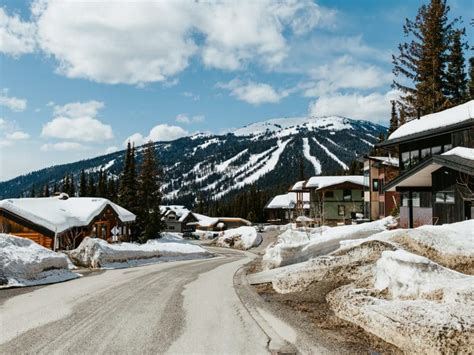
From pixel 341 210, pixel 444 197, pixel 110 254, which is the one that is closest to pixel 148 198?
pixel 341 210

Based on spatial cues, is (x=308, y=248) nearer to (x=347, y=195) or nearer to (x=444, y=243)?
(x=444, y=243)

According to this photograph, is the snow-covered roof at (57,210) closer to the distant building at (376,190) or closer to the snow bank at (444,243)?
the snow bank at (444,243)

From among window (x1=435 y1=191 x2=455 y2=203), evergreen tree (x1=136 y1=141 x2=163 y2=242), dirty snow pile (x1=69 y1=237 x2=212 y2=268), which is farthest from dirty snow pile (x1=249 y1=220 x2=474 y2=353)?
evergreen tree (x1=136 y1=141 x2=163 y2=242)

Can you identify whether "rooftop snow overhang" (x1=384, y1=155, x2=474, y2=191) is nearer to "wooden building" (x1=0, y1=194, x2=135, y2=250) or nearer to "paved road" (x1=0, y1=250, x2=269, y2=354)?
"paved road" (x1=0, y1=250, x2=269, y2=354)

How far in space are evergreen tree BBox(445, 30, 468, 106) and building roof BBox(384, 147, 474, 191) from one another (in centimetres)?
2029

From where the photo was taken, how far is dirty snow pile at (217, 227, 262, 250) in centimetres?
5628

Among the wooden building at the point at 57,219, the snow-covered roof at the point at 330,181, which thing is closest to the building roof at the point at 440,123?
the wooden building at the point at 57,219

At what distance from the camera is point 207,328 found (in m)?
8.02

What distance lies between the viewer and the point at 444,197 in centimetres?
2152

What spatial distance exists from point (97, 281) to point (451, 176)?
1796cm

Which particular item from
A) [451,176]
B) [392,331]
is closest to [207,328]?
[392,331]

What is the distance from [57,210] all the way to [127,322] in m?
32.3

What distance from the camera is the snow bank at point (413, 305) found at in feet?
20.1

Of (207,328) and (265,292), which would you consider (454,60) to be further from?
(207,328)
